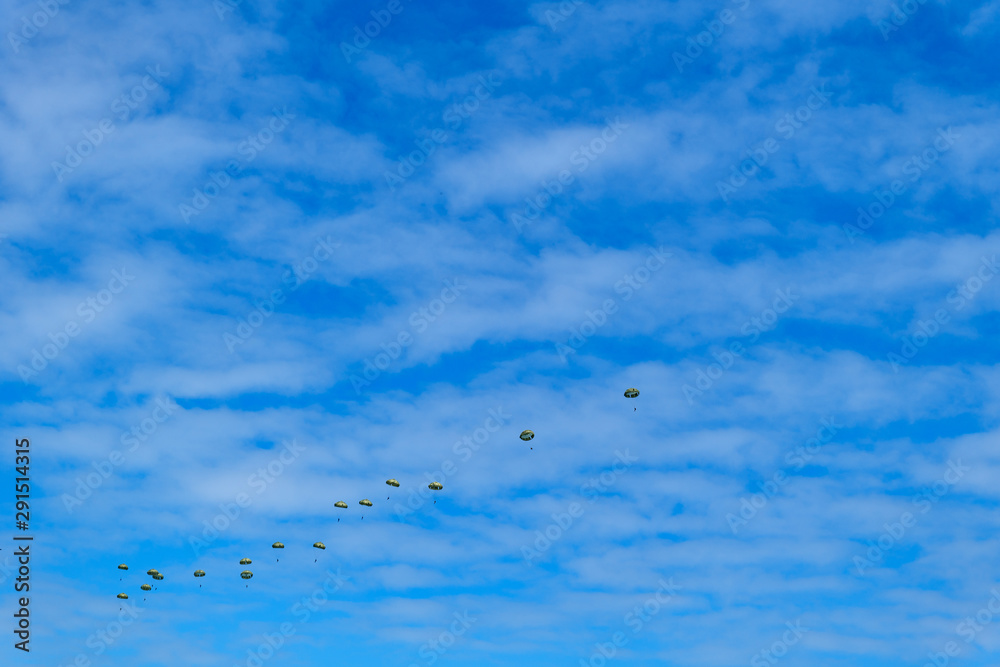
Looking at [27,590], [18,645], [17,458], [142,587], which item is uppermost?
[142,587]

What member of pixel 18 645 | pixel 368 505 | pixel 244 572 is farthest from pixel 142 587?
pixel 18 645

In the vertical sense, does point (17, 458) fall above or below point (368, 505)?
below

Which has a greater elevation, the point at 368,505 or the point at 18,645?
the point at 368,505

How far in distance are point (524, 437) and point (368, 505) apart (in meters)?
43.4

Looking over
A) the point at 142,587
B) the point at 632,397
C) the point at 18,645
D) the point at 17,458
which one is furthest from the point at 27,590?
the point at 632,397

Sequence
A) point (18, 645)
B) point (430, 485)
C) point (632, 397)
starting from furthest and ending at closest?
point (430, 485) < point (632, 397) < point (18, 645)

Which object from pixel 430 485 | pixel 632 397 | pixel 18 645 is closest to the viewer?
pixel 18 645

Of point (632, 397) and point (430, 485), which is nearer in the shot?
point (632, 397)

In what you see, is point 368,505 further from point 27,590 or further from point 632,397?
point 27,590

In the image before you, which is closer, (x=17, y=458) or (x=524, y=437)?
(x=17, y=458)

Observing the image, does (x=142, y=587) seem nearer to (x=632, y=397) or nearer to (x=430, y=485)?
(x=430, y=485)

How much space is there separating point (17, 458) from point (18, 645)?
23290 millimetres

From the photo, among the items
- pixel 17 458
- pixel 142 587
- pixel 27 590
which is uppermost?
pixel 142 587

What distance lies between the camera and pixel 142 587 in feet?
629
